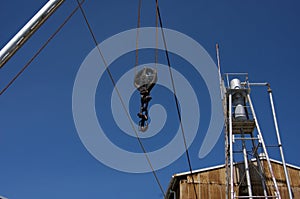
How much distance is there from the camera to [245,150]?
16.4 metres

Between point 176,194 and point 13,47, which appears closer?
point 13,47

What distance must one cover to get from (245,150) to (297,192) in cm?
308

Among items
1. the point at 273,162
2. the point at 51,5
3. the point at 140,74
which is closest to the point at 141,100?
the point at 140,74

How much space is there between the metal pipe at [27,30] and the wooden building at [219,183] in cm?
1096

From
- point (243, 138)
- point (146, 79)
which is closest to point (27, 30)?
point (146, 79)

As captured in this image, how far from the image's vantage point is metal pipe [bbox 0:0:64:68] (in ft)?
20.7

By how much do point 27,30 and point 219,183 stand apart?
40.0 feet

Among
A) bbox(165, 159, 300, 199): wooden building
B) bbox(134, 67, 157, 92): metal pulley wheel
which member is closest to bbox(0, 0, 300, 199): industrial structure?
bbox(165, 159, 300, 199): wooden building

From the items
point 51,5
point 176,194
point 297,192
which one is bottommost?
point 51,5

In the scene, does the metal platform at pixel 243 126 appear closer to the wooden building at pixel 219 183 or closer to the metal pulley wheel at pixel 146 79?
the wooden building at pixel 219 183

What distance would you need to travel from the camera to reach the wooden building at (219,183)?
16.0 meters

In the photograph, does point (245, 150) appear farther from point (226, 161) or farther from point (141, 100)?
point (141, 100)

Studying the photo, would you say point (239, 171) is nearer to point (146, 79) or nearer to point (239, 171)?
point (239, 171)

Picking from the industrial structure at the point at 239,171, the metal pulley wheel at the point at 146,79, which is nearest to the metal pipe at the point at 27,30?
the metal pulley wheel at the point at 146,79
